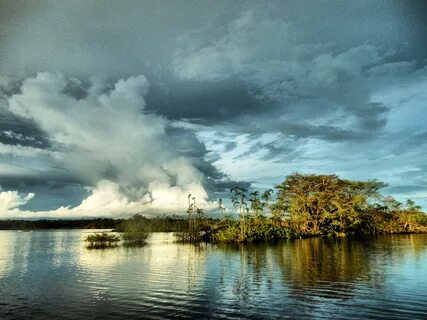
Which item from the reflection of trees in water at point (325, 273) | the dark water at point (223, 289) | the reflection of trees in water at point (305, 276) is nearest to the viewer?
the dark water at point (223, 289)

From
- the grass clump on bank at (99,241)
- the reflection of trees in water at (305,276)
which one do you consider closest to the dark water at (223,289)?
the reflection of trees in water at (305,276)

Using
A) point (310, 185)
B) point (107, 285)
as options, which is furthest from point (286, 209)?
point (107, 285)

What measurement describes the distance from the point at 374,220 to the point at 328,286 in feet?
287

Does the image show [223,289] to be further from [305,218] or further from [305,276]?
[305,218]

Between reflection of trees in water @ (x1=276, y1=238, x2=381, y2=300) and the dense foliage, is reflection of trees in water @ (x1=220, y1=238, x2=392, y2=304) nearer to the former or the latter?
reflection of trees in water @ (x1=276, y1=238, x2=381, y2=300)

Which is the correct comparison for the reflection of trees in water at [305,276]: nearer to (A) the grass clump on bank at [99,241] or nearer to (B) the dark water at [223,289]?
(B) the dark water at [223,289]

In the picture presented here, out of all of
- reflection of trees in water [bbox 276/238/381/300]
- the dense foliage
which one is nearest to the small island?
the dense foliage

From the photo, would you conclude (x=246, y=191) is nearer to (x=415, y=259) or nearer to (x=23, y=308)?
(x=415, y=259)

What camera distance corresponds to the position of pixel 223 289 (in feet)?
95.2

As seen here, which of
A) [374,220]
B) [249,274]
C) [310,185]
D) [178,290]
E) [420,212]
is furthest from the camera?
[420,212]

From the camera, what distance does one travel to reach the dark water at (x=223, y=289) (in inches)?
881

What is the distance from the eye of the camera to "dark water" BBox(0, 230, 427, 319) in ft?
73.4

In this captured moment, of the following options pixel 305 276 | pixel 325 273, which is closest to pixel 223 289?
pixel 305 276

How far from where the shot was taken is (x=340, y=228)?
10038 cm
